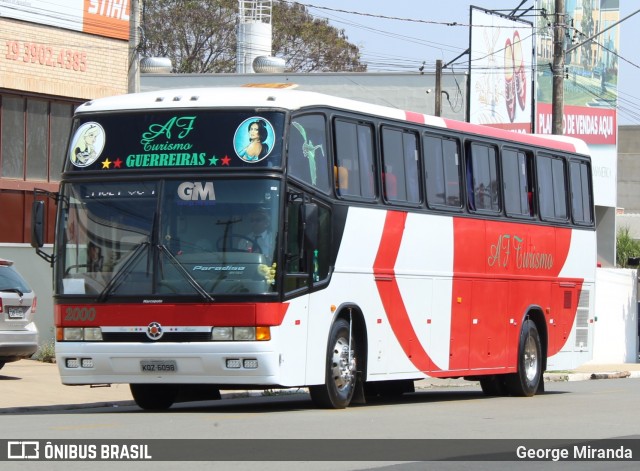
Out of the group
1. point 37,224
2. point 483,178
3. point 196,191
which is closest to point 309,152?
point 196,191

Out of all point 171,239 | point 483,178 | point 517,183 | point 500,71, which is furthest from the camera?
point 500,71

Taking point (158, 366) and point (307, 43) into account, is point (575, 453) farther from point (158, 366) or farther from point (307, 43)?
point (307, 43)

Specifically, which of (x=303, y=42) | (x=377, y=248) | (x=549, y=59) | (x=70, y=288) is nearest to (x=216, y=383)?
(x=70, y=288)

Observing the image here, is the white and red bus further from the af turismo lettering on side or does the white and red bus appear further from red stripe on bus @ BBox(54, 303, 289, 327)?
the af turismo lettering on side

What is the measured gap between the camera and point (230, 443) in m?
11.8

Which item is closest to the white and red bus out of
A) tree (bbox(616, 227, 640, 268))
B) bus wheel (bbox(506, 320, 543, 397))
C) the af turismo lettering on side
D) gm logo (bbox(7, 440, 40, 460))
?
the af turismo lettering on side

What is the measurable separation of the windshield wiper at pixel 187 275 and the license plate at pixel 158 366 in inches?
31.7

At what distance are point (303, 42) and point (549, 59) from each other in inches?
890

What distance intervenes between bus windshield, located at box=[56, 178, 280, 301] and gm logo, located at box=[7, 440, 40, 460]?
348 cm

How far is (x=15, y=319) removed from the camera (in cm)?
2058

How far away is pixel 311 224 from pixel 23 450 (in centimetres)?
509

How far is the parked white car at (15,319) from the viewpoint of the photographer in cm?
2034

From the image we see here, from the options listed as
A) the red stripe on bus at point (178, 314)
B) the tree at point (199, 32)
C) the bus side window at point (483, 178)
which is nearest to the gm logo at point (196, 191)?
the red stripe on bus at point (178, 314)

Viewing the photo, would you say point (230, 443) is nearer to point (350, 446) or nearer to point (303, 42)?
point (350, 446)
